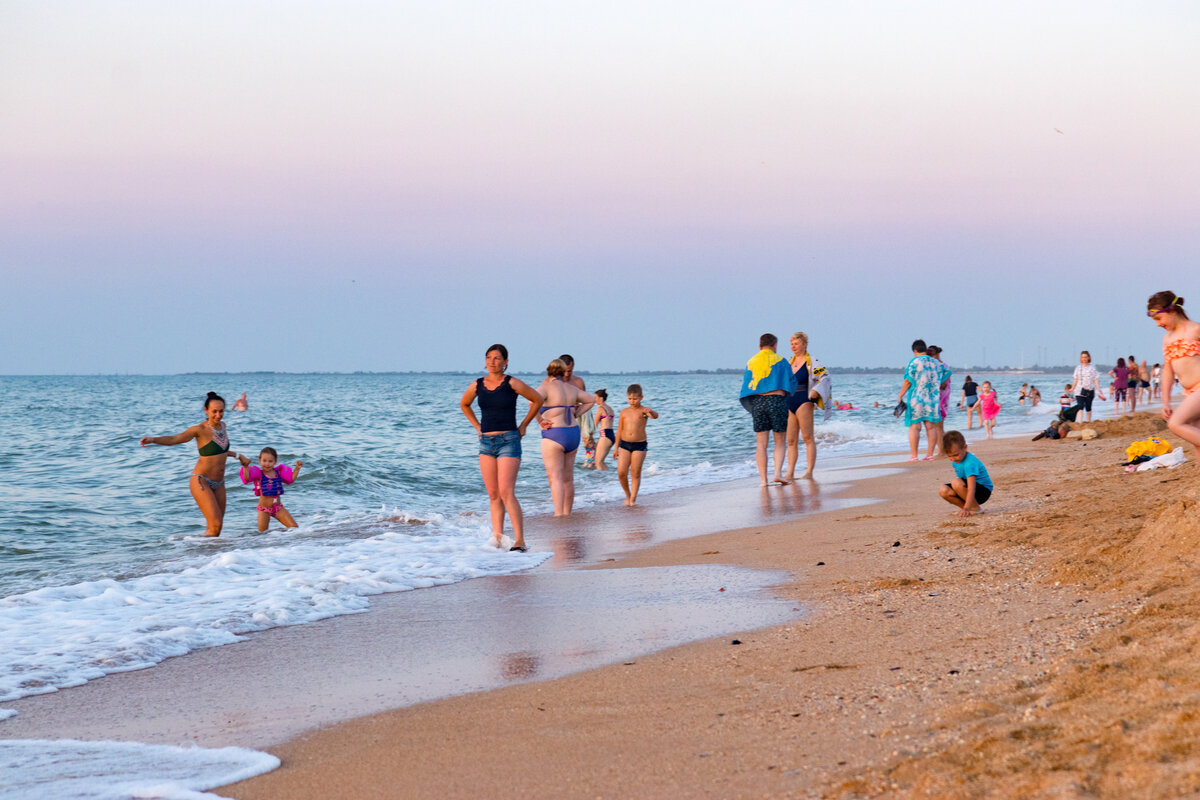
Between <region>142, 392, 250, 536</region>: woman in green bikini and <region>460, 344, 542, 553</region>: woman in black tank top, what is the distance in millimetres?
3449

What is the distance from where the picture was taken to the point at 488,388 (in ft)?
29.2

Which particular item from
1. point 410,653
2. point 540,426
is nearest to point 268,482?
point 540,426

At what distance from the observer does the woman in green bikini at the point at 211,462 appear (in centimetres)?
1086

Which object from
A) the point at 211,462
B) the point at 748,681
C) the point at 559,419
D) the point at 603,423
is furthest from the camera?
the point at 603,423

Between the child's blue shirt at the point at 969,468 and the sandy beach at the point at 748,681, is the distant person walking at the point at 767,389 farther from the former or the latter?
the sandy beach at the point at 748,681

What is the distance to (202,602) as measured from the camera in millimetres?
6598

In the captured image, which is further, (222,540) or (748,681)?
(222,540)

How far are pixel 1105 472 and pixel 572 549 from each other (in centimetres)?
603

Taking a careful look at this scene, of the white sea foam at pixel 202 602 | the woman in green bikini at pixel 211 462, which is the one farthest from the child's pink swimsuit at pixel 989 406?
the woman in green bikini at pixel 211 462

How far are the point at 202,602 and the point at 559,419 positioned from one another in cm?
465

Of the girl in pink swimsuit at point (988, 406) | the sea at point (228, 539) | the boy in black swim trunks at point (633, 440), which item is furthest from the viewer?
the girl in pink swimsuit at point (988, 406)

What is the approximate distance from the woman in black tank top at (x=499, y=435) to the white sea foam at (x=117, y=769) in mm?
5194

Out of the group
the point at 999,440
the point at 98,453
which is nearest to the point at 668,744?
the point at 999,440

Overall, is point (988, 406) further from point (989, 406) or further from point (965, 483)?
point (965, 483)
